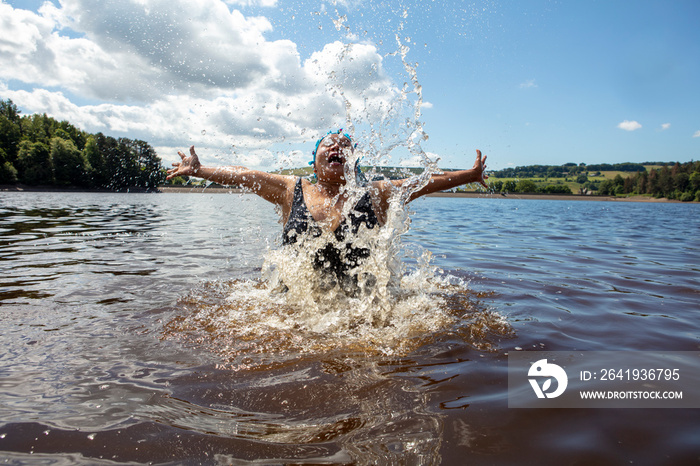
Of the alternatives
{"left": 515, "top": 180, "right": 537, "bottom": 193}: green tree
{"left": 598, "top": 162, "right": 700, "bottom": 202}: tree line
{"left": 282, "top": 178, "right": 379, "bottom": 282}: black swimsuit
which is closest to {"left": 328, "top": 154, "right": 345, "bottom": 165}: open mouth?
{"left": 282, "top": 178, "right": 379, "bottom": 282}: black swimsuit

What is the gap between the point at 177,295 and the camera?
5.37 metres

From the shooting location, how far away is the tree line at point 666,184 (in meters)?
113

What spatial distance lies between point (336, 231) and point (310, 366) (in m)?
1.97

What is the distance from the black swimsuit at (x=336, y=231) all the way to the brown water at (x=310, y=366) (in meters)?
0.55

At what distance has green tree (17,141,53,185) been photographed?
74438 millimetres

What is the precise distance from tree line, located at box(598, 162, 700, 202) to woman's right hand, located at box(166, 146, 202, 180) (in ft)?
466

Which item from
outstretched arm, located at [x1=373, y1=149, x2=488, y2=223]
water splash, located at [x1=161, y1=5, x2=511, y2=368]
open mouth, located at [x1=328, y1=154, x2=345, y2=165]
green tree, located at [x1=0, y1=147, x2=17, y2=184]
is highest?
green tree, located at [x1=0, y1=147, x2=17, y2=184]

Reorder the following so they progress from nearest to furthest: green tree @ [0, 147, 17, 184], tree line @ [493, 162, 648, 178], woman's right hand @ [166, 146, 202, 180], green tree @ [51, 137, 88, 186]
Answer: woman's right hand @ [166, 146, 202, 180] < green tree @ [0, 147, 17, 184] < green tree @ [51, 137, 88, 186] < tree line @ [493, 162, 648, 178]

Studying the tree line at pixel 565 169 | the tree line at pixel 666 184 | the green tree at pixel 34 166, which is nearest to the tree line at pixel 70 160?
the green tree at pixel 34 166

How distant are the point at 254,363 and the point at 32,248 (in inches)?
334

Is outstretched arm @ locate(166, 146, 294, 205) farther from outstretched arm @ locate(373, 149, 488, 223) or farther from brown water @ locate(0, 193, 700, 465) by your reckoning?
brown water @ locate(0, 193, 700, 465)

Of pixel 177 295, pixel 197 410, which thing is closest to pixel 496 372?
pixel 197 410

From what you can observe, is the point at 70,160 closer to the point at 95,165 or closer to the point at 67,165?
the point at 67,165

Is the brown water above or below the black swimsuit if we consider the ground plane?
below
